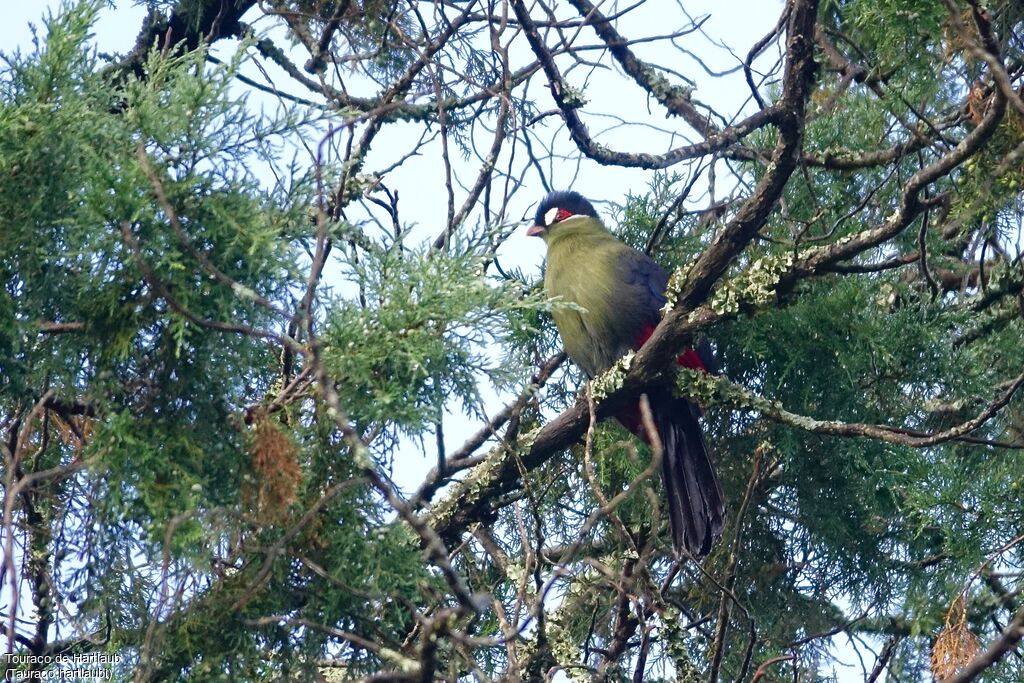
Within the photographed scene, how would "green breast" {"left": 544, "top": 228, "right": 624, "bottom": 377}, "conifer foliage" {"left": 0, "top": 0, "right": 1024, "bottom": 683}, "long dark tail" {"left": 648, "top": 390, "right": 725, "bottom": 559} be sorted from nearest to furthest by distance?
"conifer foliage" {"left": 0, "top": 0, "right": 1024, "bottom": 683}, "long dark tail" {"left": 648, "top": 390, "right": 725, "bottom": 559}, "green breast" {"left": 544, "top": 228, "right": 624, "bottom": 377}

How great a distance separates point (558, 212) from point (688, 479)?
59.1 inches

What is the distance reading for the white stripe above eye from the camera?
5.32 meters

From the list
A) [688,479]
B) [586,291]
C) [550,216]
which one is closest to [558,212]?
[550,216]

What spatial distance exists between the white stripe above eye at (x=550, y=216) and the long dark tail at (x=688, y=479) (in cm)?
132

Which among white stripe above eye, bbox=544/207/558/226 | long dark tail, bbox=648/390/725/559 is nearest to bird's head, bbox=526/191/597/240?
white stripe above eye, bbox=544/207/558/226

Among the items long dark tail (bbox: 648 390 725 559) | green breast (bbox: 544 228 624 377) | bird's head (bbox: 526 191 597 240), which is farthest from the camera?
bird's head (bbox: 526 191 597 240)

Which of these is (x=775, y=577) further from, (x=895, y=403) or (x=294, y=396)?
(x=294, y=396)

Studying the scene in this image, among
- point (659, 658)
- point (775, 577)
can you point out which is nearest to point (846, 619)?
point (775, 577)

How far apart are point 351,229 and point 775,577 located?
2408mm

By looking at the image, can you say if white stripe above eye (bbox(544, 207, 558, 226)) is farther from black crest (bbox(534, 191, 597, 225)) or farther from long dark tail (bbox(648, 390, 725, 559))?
long dark tail (bbox(648, 390, 725, 559))

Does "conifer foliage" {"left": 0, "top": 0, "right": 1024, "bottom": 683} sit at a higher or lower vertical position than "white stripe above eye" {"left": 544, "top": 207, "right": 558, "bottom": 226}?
lower

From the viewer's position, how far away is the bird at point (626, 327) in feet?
14.1

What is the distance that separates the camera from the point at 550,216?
534cm

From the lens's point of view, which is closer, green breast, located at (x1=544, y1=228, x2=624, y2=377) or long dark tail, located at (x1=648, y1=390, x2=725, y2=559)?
long dark tail, located at (x1=648, y1=390, x2=725, y2=559)
